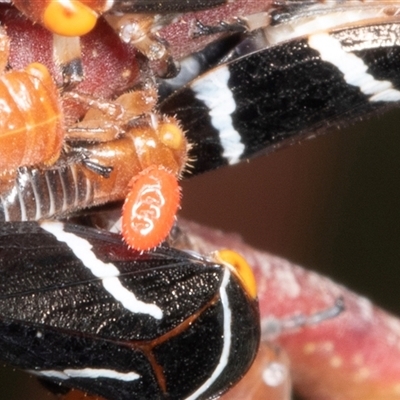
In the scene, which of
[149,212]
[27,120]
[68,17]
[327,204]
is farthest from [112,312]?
[327,204]

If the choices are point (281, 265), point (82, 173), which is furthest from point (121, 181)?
point (281, 265)

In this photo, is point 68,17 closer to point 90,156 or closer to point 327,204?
point 90,156

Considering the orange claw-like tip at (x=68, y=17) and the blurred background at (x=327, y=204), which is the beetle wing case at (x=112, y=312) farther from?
the blurred background at (x=327, y=204)

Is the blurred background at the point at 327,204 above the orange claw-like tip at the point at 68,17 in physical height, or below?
below

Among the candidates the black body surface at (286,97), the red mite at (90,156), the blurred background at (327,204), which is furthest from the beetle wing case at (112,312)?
the blurred background at (327,204)

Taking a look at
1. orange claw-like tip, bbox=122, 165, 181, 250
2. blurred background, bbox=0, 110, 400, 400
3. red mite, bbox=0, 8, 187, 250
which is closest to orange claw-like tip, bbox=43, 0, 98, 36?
red mite, bbox=0, 8, 187, 250

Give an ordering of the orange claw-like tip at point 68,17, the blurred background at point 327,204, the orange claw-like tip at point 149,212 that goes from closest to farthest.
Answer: the orange claw-like tip at point 68,17 → the orange claw-like tip at point 149,212 → the blurred background at point 327,204
